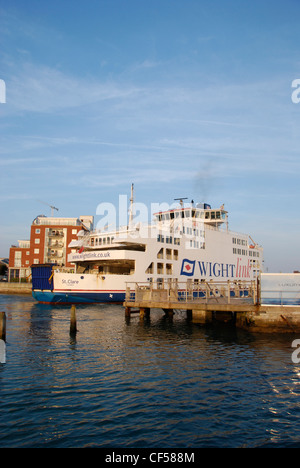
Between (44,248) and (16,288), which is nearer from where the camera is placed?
(16,288)

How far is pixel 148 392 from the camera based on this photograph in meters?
11.0

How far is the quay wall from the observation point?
7093 cm

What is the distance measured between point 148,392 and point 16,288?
6700cm

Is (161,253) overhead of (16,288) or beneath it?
overhead

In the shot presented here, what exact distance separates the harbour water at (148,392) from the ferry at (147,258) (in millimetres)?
11267

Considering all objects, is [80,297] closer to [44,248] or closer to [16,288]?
[16,288]

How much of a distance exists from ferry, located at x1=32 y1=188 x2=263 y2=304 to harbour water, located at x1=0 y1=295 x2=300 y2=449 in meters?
11.3

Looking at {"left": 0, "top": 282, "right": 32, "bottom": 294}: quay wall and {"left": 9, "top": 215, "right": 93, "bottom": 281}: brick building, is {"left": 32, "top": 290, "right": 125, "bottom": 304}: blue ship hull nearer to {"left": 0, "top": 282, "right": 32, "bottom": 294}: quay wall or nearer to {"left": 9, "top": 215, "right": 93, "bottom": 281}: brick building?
{"left": 0, "top": 282, "right": 32, "bottom": 294}: quay wall

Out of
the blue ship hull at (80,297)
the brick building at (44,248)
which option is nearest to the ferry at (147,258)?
the blue ship hull at (80,297)

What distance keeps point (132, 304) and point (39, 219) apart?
68.4 metres

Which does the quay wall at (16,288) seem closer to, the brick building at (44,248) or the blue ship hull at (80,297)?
the brick building at (44,248)

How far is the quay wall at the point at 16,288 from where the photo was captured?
70.9 metres

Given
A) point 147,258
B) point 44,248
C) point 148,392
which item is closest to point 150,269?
point 147,258

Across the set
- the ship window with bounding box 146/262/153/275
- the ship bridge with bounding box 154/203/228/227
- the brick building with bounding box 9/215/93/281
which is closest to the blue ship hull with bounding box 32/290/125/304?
the ship window with bounding box 146/262/153/275
